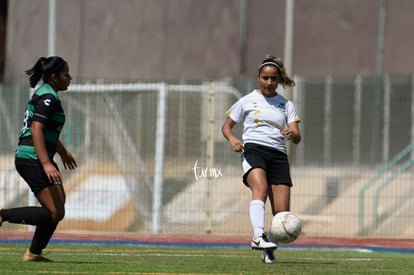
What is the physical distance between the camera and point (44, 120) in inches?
478

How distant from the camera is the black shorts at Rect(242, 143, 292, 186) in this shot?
1364 cm

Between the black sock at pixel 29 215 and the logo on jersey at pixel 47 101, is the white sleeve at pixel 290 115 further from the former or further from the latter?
the black sock at pixel 29 215

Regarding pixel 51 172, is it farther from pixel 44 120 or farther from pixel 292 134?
pixel 292 134

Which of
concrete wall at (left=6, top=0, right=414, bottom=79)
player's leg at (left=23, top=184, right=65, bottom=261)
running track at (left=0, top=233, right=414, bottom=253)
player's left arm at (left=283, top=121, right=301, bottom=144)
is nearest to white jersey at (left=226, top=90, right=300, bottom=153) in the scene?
player's left arm at (left=283, top=121, right=301, bottom=144)

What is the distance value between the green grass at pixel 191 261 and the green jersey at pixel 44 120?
1.05 metres

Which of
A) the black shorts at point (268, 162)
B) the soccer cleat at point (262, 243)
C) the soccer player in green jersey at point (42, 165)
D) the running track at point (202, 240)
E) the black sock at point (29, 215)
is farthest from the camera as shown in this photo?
the running track at point (202, 240)

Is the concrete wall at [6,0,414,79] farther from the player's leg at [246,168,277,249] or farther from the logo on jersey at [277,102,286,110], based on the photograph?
the player's leg at [246,168,277,249]

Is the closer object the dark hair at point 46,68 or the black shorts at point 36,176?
the black shorts at point 36,176

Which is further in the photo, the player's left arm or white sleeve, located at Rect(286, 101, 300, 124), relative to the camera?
white sleeve, located at Rect(286, 101, 300, 124)

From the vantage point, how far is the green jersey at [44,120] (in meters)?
12.2

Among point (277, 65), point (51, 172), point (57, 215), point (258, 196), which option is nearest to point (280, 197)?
point (258, 196)

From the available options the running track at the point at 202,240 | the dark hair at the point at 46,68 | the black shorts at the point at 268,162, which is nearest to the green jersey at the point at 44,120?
the dark hair at the point at 46,68

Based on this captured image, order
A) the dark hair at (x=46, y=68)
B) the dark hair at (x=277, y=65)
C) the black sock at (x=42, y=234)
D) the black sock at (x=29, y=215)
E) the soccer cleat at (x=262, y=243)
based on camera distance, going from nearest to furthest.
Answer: the black sock at (x=29, y=215) → the black sock at (x=42, y=234) → the dark hair at (x=46, y=68) → the soccer cleat at (x=262, y=243) → the dark hair at (x=277, y=65)

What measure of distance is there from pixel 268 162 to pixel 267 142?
21 centimetres
